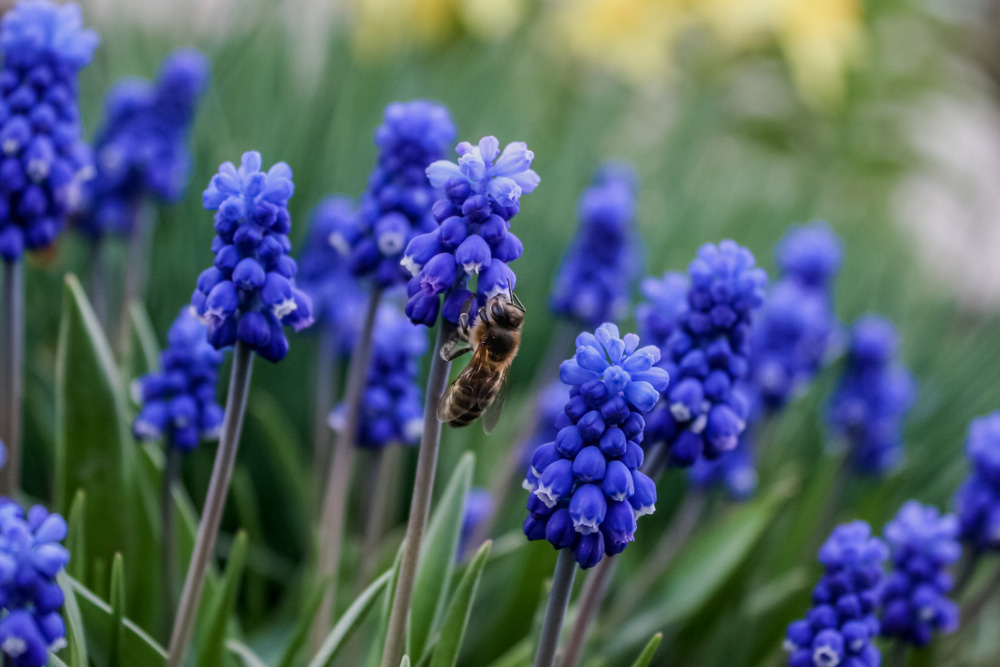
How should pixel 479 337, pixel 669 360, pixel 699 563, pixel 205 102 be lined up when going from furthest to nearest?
pixel 205 102 < pixel 699 563 < pixel 669 360 < pixel 479 337

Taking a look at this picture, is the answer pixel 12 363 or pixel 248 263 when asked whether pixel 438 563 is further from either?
pixel 12 363

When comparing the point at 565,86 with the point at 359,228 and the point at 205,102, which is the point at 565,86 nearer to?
the point at 205,102

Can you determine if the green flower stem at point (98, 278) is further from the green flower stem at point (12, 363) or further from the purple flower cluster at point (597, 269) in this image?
the purple flower cluster at point (597, 269)

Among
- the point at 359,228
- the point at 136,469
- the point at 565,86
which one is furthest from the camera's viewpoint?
the point at 565,86

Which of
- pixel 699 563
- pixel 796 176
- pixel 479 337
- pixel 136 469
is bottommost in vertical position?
pixel 136 469

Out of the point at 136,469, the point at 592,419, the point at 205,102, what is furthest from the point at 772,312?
the point at 205,102

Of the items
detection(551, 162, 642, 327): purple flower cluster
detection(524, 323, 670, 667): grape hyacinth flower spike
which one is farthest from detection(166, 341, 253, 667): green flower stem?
detection(551, 162, 642, 327): purple flower cluster

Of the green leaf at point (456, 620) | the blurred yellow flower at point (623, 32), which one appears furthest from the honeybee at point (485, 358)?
the blurred yellow flower at point (623, 32)
